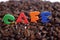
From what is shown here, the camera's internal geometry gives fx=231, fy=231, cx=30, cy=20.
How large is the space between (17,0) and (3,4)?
315 millimetres

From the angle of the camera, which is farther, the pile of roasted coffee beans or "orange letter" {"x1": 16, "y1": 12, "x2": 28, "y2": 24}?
"orange letter" {"x1": 16, "y1": 12, "x2": 28, "y2": 24}

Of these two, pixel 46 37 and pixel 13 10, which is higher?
pixel 13 10

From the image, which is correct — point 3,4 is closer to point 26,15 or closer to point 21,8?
point 21,8

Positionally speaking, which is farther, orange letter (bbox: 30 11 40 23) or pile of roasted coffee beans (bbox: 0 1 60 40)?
orange letter (bbox: 30 11 40 23)

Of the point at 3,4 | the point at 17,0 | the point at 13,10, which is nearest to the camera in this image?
the point at 13,10

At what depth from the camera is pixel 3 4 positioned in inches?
105

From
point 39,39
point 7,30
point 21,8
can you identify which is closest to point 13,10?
point 21,8

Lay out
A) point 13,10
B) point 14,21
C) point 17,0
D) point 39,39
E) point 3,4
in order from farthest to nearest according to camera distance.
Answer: point 17,0 < point 3,4 < point 13,10 < point 14,21 < point 39,39

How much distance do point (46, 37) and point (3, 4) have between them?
31.5 inches

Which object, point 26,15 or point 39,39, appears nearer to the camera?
point 39,39

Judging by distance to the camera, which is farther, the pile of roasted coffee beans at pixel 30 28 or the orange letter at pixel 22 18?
the orange letter at pixel 22 18

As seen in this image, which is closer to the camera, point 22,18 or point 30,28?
point 30,28

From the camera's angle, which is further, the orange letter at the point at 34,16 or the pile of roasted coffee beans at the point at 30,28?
the orange letter at the point at 34,16

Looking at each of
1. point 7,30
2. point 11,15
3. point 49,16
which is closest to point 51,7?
point 49,16
